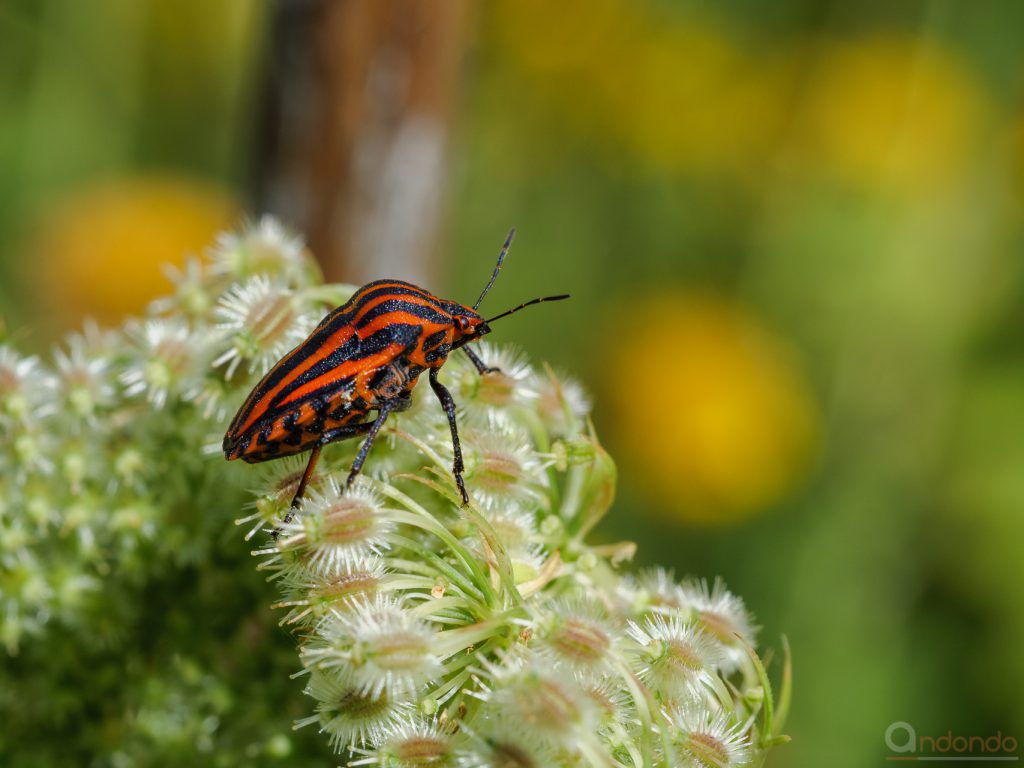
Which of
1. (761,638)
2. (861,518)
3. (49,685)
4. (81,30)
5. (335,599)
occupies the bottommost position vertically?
(761,638)

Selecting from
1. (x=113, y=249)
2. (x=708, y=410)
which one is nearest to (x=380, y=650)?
(x=708, y=410)

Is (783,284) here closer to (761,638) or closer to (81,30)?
(761,638)

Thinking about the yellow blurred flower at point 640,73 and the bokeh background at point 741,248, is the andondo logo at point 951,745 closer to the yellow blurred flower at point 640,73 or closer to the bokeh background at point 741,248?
the bokeh background at point 741,248

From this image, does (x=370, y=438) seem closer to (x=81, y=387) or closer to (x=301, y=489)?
(x=301, y=489)

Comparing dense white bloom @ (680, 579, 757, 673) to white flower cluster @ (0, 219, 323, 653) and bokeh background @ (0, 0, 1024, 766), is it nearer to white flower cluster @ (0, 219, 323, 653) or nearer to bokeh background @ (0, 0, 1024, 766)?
white flower cluster @ (0, 219, 323, 653)

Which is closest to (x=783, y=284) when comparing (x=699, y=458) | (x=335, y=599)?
(x=699, y=458)

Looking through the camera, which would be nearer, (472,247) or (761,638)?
(761,638)

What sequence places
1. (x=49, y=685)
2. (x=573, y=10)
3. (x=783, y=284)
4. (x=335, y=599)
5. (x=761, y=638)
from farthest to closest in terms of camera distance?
(x=573, y=10), (x=783, y=284), (x=761, y=638), (x=49, y=685), (x=335, y=599)
